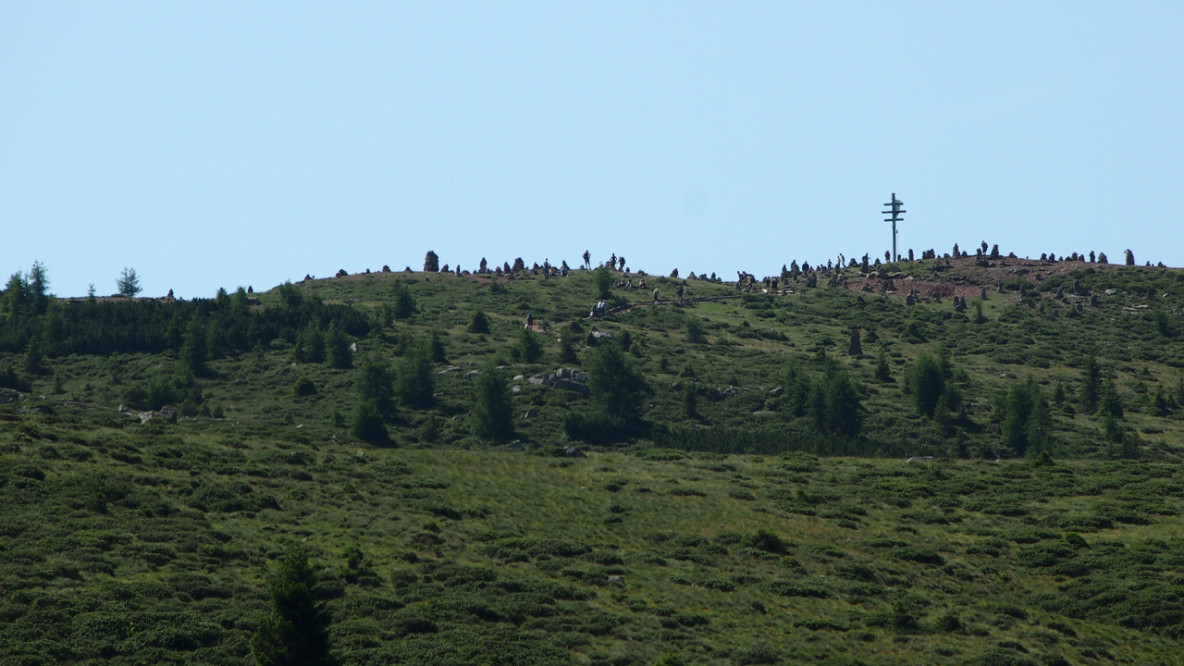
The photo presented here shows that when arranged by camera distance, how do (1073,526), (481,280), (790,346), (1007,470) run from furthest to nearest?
(481,280), (790,346), (1007,470), (1073,526)

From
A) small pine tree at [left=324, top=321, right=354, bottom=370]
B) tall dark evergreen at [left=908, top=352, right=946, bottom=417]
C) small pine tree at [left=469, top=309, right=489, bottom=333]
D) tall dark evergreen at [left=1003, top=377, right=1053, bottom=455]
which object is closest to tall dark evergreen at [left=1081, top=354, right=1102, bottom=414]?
tall dark evergreen at [left=1003, top=377, right=1053, bottom=455]

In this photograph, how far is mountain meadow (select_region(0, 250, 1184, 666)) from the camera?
4884cm

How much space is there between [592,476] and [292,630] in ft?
122

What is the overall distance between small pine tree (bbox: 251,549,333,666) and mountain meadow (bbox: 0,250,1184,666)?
0.35 feet

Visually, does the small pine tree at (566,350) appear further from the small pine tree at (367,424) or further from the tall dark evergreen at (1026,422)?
the tall dark evergreen at (1026,422)

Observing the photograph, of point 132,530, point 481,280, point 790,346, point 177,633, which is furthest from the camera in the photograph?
point 481,280

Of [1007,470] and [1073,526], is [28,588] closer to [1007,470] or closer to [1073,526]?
[1073,526]

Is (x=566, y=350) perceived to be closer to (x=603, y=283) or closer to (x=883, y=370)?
(x=883, y=370)

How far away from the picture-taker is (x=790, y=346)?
127 m

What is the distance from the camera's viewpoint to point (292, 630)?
41.9 meters

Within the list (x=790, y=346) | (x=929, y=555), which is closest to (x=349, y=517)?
(x=929, y=555)

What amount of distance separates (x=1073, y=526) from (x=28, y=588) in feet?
171

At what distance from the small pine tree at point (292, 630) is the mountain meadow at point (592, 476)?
0.11 meters

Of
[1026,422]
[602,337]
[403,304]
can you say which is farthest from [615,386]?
[403,304]
